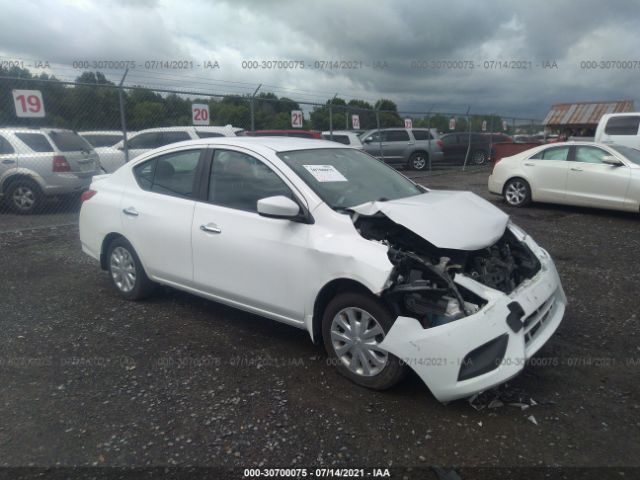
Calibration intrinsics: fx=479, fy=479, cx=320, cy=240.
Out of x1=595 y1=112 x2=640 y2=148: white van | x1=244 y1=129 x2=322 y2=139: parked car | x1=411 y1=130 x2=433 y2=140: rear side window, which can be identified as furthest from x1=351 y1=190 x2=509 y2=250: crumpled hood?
x1=411 y1=130 x2=433 y2=140: rear side window

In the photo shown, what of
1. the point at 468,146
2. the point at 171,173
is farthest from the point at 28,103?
the point at 468,146

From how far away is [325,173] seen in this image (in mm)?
3773

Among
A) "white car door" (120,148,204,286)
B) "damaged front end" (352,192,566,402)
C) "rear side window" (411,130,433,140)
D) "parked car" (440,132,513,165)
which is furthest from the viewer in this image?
"parked car" (440,132,513,165)

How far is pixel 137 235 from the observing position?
4.48m

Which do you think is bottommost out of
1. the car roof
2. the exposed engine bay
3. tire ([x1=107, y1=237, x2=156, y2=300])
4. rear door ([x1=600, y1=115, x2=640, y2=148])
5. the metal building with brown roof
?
tire ([x1=107, y1=237, x2=156, y2=300])

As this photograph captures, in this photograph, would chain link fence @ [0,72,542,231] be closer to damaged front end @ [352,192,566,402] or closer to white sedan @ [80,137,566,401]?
white sedan @ [80,137,566,401]

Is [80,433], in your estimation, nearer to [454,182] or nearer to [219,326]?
[219,326]

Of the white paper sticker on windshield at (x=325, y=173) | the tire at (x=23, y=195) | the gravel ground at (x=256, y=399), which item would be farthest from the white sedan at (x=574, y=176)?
the tire at (x=23, y=195)

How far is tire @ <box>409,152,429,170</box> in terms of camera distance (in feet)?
62.5

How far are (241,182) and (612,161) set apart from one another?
7622 millimetres

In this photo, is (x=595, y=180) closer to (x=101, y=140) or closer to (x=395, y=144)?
(x=395, y=144)

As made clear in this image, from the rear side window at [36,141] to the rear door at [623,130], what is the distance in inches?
528

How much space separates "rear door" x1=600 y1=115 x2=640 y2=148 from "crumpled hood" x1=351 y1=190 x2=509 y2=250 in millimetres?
11195

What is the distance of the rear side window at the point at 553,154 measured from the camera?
9.47 meters
